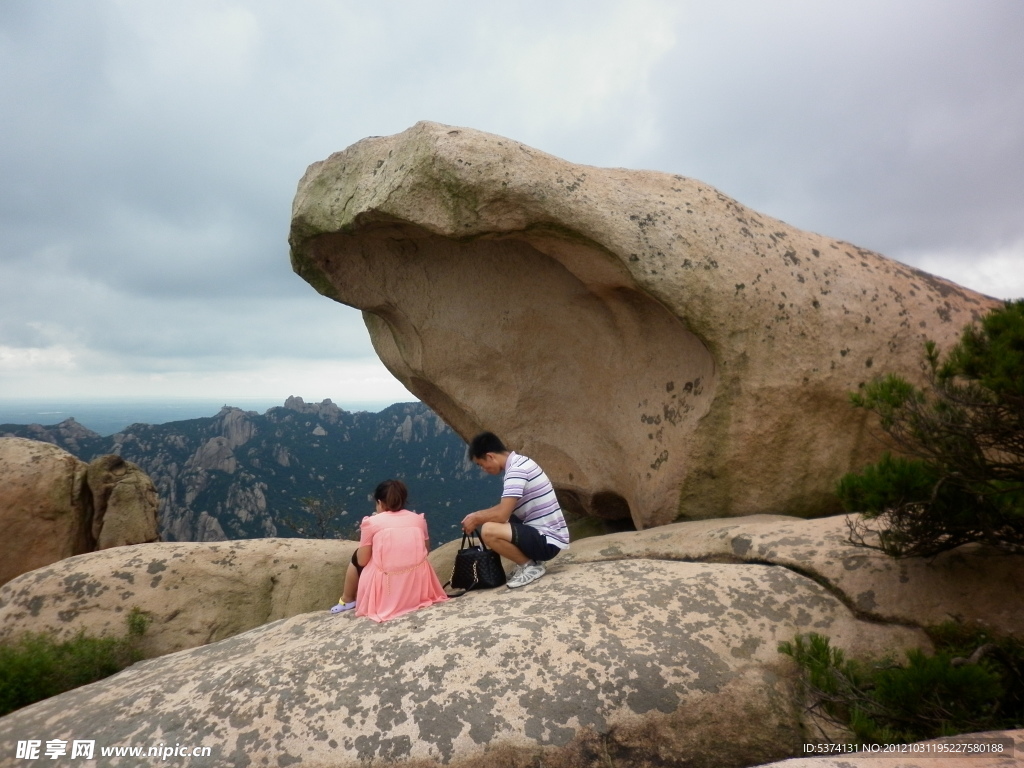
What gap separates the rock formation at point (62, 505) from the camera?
26.3 ft

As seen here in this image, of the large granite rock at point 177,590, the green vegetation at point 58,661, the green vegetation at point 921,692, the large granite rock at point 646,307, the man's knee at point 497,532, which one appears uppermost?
the large granite rock at point 646,307

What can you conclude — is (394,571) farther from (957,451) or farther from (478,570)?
(957,451)

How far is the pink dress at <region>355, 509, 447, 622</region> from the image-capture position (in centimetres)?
456

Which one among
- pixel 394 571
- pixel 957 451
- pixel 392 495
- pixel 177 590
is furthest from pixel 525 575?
pixel 177 590

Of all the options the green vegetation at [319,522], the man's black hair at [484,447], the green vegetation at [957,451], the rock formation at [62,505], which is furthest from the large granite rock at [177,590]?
the green vegetation at [319,522]

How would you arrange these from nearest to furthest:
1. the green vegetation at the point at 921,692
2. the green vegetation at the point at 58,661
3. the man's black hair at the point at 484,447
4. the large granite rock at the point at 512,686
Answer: the green vegetation at the point at 921,692
the large granite rock at the point at 512,686
the green vegetation at the point at 58,661
the man's black hair at the point at 484,447

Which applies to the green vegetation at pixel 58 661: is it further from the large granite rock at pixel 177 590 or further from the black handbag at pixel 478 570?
the black handbag at pixel 478 570

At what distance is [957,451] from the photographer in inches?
140

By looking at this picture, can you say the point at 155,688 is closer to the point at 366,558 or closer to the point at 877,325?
the point at 366,558

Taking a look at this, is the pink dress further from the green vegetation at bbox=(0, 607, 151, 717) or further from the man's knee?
the green vegetation at bbox=(0, 607, 151, 717)

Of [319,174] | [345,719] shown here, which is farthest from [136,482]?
[345,719]

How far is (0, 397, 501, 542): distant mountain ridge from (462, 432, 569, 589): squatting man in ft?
44.8

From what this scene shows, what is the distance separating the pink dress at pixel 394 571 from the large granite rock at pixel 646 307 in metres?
2.72

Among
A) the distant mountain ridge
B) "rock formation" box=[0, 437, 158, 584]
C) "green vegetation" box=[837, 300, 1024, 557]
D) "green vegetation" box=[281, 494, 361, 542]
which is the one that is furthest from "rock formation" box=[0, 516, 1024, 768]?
"green vegetation" box=[281, 494, 361, 542]
